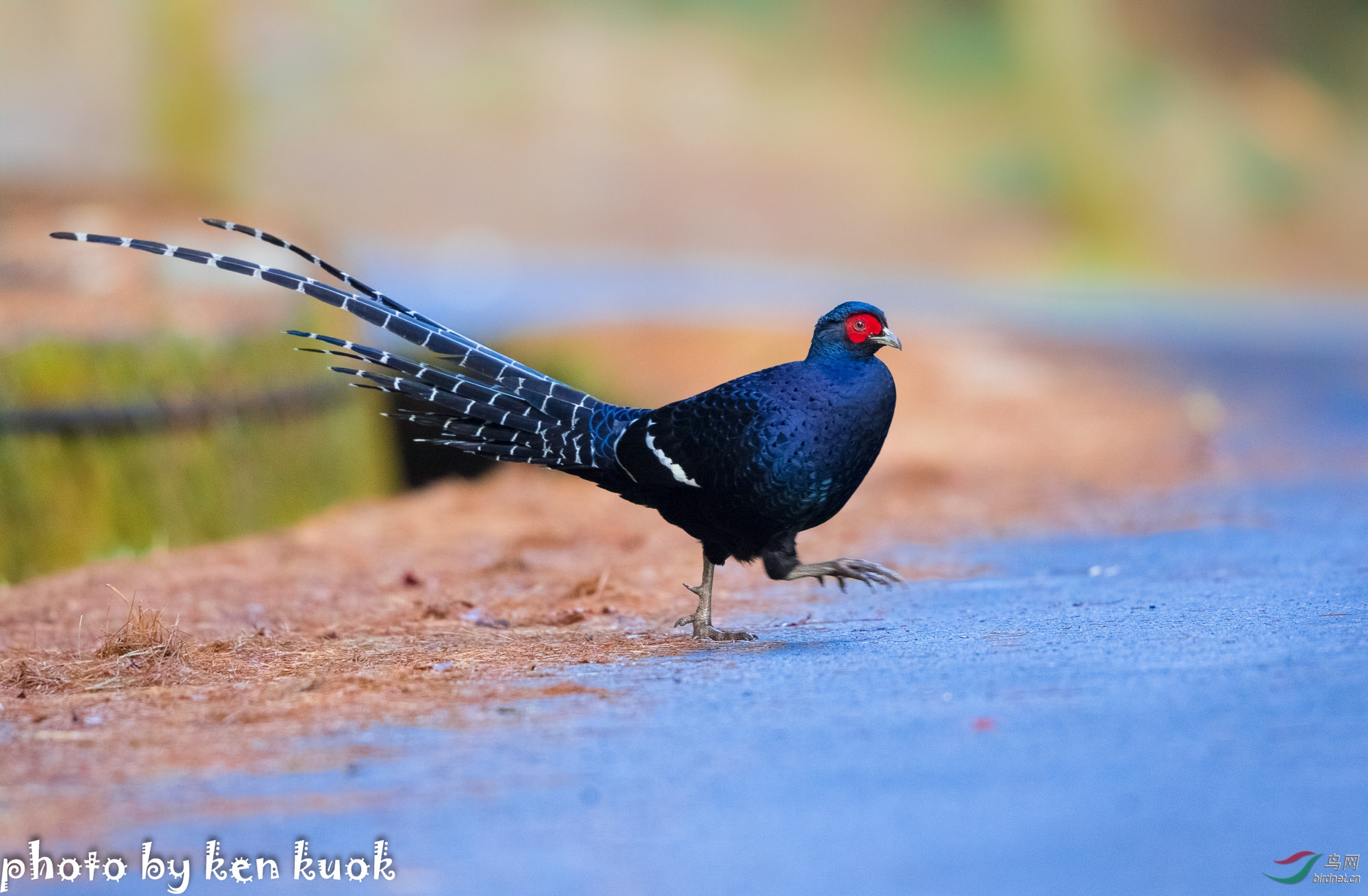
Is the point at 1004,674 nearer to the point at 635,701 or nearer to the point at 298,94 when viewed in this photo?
the point at 635,701

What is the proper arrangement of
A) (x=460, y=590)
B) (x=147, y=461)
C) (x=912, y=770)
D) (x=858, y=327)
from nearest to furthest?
(x=912, y=770)
(x=858, y=327)
(x=460, y=590)
(x=147, y=461)

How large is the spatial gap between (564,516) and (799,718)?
591 cm

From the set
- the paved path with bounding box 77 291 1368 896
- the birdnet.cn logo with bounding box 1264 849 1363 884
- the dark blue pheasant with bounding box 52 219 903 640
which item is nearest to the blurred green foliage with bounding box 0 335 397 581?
the dark blue pheasant with bounding box 52 219 903 640

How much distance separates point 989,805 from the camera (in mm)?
3439

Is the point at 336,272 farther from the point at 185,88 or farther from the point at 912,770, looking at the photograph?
the point at 185,88

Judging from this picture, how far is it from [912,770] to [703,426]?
211 cm

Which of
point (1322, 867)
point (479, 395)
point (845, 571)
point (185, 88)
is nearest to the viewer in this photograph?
point (1322, 867)

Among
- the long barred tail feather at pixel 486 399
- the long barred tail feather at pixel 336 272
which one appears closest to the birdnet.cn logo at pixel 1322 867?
the long barred tail feather at pixel 486 399

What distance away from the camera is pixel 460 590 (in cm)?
733

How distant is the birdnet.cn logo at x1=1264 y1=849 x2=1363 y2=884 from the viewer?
3158 millimetres

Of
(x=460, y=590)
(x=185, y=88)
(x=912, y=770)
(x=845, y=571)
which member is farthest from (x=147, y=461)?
(x=185, y=88)

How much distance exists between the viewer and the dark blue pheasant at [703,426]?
5.34 meters

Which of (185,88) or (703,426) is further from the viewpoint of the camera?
(185,88)

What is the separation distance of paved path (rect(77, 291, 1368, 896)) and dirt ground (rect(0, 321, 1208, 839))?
1.35 feet
